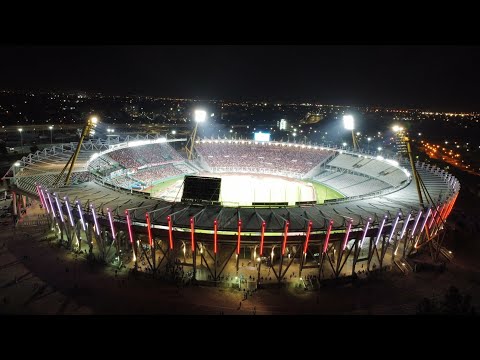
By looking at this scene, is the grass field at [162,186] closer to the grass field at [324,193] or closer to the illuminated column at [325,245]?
the grass field at [324,193]

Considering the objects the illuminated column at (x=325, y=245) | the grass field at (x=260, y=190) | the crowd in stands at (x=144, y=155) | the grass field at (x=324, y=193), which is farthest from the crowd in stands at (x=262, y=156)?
the illuminated column at (x=325, y=245)

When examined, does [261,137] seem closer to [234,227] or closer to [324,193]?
[324,193]

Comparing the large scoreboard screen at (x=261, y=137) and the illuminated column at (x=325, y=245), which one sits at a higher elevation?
the illuminated column at (x=325, y=245)

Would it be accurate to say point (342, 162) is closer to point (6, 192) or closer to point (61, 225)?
point (61, 225)

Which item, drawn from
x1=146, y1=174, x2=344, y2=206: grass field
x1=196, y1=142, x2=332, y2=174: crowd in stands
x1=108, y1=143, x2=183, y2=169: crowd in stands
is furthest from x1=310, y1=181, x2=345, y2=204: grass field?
x1=108, y1=143, x2=183, y2=169: crowd in stands

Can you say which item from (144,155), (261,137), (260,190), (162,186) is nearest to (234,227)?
(260,190)

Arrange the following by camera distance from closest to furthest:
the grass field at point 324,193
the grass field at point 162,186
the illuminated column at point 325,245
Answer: the illuminated column at point 325,245, the grass field at point 324,193, the grass field at point 162,186

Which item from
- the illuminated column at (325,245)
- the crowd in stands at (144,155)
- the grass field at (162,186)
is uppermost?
the illuminated column at (325,245)
